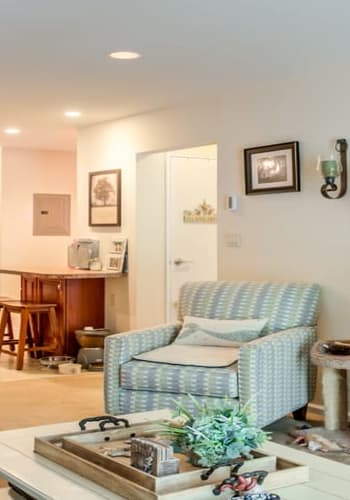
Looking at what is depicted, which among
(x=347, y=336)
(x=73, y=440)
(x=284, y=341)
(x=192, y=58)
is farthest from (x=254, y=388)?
(x=192, y=58)

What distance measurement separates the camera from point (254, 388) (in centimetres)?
402

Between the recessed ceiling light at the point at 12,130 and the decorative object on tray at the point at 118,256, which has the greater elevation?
the recessed ceiling light at the point at 12,130

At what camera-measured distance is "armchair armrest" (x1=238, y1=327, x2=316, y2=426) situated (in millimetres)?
4020

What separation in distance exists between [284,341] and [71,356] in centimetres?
310

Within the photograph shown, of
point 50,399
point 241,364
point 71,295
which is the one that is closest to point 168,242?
point 71,295

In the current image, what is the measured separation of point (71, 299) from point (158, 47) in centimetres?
318

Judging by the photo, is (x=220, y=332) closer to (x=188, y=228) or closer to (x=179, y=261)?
(x=179, y=261)

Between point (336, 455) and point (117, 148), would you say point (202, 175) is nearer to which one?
point (117, 148)

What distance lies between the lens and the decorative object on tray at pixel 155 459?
214 cm

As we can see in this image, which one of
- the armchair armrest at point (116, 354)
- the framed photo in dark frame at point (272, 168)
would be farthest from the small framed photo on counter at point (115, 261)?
the armchair armrest at point (116, 354)

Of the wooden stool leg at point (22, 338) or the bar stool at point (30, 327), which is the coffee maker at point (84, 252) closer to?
the bar stool at point (30, 327)

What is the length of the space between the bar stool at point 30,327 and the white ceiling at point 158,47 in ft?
5.88

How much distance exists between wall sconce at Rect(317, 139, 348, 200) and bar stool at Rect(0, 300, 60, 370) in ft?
9.89

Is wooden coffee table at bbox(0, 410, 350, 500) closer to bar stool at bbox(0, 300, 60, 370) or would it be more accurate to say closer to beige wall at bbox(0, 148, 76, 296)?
bar stool at bbox(0, 300, 60, 370)
